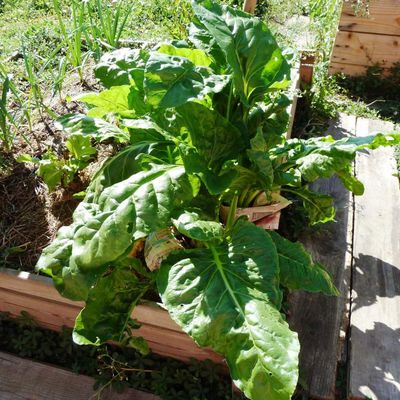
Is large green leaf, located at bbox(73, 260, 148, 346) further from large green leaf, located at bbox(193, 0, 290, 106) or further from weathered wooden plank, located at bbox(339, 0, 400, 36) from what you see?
weathered wooden plank, located at bbox(339, 0, 400, 36)

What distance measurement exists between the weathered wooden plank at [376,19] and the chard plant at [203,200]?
2.05 m

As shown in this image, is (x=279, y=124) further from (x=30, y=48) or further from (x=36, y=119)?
(x=30, y=48)

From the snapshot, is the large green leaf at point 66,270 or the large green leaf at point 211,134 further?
the large green leaf at point 211,134

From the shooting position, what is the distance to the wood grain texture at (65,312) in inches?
73.6

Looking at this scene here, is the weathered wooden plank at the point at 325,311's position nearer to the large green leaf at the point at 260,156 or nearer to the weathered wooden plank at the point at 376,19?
the large green leaf at the point at 260,156

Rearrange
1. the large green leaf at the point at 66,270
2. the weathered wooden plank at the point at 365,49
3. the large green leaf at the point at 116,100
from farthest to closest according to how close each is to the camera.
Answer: the weathered wooden plank at the point at 365,49 < the large green leaf at the point at 116,100 < the large green leaf at the point at 66,270

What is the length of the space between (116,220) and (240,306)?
0.48 metres

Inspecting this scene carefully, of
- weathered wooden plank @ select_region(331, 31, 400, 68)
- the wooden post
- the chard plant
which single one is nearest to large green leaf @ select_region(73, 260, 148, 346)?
the chard plant

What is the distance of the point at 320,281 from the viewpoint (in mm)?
1792

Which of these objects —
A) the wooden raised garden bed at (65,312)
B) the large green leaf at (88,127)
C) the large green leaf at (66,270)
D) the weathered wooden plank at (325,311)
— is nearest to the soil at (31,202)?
the wooden raised garden bed at (65,312)

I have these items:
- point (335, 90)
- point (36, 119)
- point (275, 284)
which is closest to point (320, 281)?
point (275, 284)

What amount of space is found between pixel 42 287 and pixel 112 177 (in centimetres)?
53

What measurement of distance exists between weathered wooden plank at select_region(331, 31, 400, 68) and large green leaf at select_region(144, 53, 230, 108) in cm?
249

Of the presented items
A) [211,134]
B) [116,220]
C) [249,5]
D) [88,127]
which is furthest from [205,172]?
Answer: [249,5]
